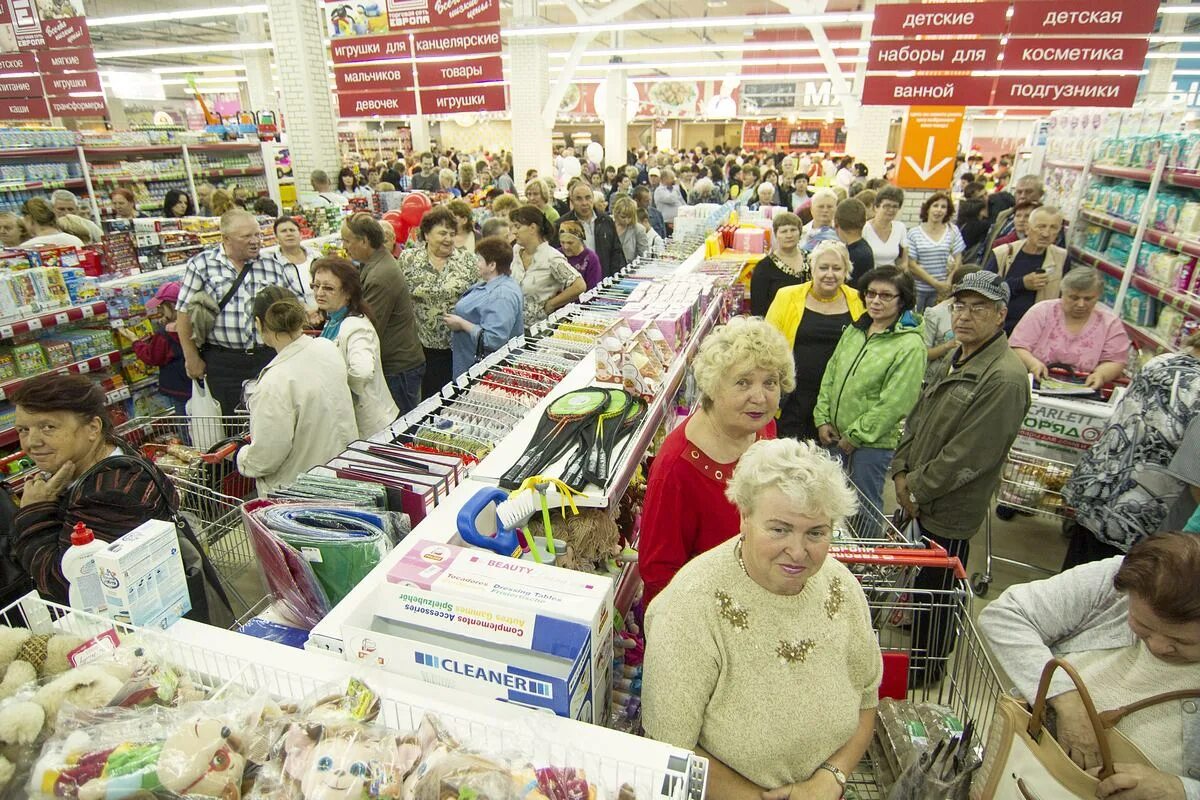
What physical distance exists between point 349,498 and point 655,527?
0.97 meters

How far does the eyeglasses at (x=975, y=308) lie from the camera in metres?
3.16

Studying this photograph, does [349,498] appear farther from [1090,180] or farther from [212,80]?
[212,80]

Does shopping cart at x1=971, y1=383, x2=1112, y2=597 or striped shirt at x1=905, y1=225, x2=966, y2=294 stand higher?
striped shirt at x1=905, y1=225, x2=966, y2=294

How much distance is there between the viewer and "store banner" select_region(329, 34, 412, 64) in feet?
26.1

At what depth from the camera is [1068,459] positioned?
14.0 feet

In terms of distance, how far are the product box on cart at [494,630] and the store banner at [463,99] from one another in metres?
7.13

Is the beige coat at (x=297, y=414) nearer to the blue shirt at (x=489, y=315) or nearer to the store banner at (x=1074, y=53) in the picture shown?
the blue shirt at (x=489, y=315)

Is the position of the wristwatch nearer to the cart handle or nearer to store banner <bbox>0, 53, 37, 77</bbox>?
the cart handle

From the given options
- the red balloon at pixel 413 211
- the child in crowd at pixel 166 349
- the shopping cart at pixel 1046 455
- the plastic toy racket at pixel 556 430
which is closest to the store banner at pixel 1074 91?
the shopping cart at pixel 1046 455

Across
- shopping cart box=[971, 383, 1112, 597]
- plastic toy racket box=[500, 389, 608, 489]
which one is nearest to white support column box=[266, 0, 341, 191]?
plastic toy racket box=[500, 389, 608, 489]

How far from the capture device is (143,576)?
162cm

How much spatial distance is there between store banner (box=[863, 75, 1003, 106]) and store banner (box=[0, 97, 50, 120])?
35.0 feet

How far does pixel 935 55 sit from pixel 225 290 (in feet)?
21.3

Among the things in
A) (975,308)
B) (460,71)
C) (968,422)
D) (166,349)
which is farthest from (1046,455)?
(460,71)
